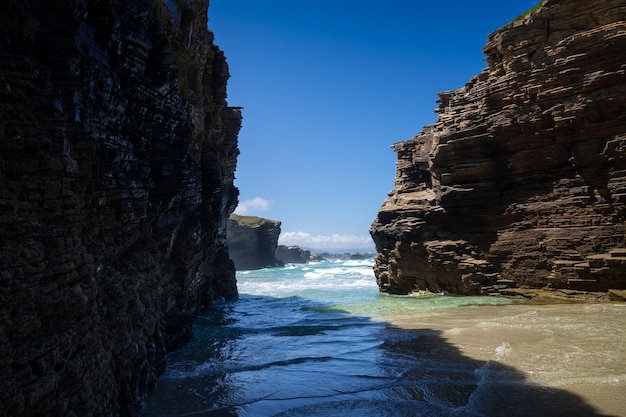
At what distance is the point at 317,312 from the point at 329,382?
43.4 feet

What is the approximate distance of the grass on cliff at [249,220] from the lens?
90500mm

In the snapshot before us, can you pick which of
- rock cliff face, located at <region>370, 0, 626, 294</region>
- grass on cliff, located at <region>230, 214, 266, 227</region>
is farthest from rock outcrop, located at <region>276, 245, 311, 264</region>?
rock cliff face, located at <region>370, 0, 626, 294</region>

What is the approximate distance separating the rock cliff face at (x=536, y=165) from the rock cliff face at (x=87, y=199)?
15.7 metres

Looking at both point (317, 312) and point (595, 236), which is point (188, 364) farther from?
point (595, 236)

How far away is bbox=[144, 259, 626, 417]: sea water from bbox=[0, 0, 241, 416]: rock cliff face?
184cm

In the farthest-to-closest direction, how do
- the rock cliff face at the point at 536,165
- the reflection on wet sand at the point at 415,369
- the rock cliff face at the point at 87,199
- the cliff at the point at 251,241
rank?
the cliff at the point at 251,241 → the rock cliff face at the point at 536,165 → the reflection on wet sand at the point at 415,369 → the rock cliff face at the point at 87,199

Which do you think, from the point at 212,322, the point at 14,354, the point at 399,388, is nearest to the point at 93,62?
the point at 14,354

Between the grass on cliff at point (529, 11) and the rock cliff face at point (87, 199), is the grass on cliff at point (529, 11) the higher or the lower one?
the higher one

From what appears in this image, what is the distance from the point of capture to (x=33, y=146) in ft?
18.8

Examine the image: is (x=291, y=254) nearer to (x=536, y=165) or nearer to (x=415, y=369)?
(x=536, y=165)

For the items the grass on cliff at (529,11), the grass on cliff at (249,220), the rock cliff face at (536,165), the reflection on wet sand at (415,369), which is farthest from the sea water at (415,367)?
the grass on cliff at (249,220)

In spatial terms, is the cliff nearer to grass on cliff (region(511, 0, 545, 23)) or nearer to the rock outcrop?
the rock outcrop

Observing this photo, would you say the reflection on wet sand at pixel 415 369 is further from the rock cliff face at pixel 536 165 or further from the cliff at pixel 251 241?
the cliff at pixel 251 241

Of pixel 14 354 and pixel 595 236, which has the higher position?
pixel 595 236
